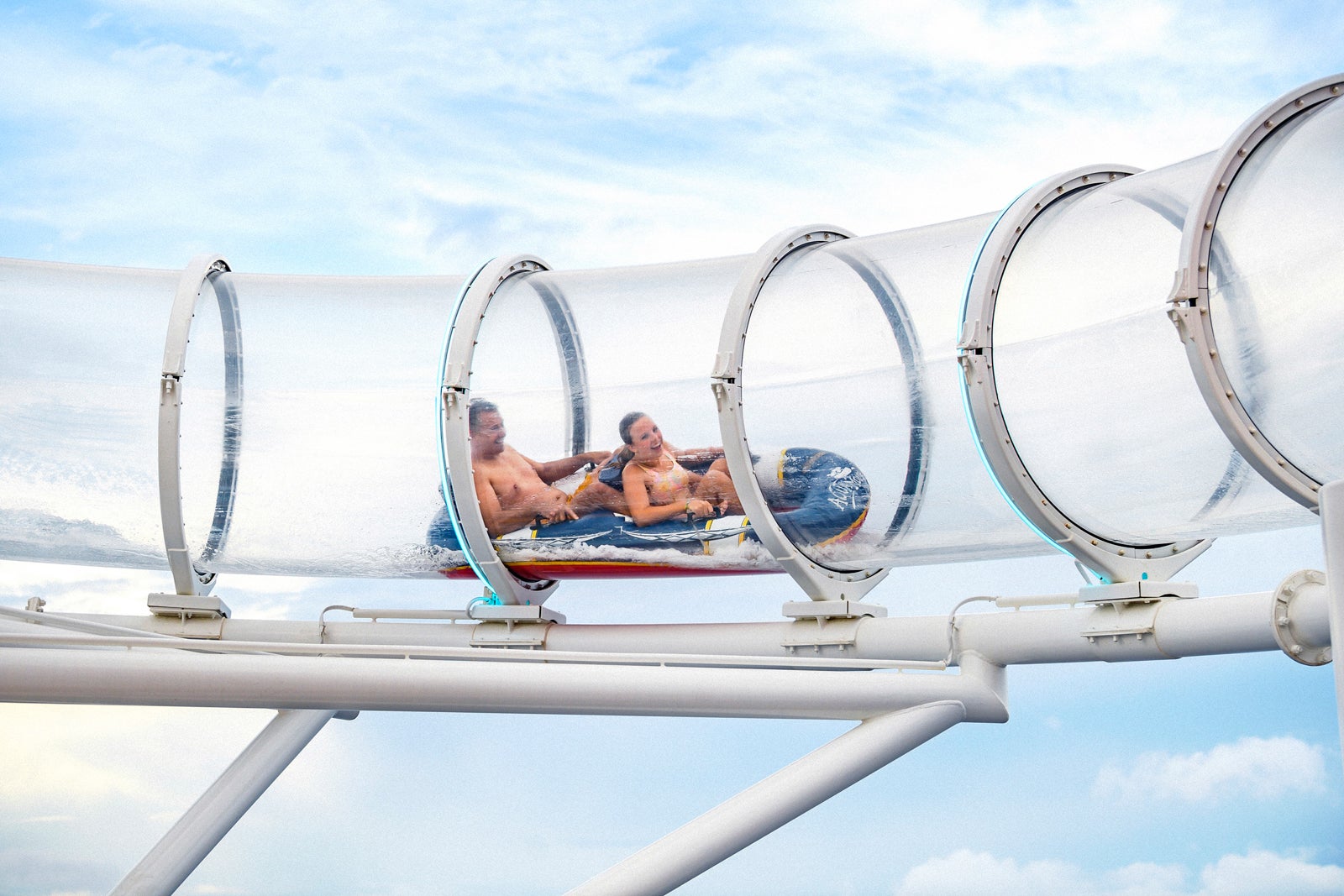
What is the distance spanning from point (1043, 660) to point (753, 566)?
1477mm

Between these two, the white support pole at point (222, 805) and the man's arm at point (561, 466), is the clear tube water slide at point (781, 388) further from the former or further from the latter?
the white support pole at point (222, 805)

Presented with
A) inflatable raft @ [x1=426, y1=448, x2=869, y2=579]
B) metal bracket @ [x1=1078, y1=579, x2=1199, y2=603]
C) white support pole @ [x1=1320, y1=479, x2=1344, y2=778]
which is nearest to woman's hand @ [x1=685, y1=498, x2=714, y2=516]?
inflatable raft @ [x1=426, y1=448, x2=869, y2=579]

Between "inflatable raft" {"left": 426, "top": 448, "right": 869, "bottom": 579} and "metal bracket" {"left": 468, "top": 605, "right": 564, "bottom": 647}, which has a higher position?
"inflatable raft" {"left": 426, "top": 448, "right": 869, "bottom": 579}

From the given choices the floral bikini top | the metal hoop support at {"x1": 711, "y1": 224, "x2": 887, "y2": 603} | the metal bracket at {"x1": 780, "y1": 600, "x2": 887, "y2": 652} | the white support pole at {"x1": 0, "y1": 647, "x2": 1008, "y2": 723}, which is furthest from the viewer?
the floral bikini top

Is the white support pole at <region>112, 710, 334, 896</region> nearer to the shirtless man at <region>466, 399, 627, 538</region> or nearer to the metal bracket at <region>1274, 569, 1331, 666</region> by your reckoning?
the shirtless man at <region>466, 399, 627, 538</region>

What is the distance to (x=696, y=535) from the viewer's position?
670cm

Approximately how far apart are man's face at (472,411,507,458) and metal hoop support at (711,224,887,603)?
1121 millimetres

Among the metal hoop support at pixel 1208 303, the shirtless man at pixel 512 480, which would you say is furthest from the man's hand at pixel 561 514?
the metal hoop support at pixel 1208 303

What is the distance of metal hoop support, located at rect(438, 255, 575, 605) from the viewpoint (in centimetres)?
680

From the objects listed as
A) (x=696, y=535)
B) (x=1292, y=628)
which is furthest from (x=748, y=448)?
(x=1292, y=628)

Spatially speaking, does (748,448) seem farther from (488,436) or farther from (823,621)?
(488,436)

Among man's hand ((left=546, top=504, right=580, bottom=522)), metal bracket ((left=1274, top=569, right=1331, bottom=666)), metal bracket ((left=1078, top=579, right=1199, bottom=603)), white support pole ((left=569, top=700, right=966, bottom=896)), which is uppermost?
man's hand ((left=546, top=504, right=580, bottom=522))

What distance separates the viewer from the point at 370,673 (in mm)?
4863

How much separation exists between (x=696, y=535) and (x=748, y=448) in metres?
0.56
